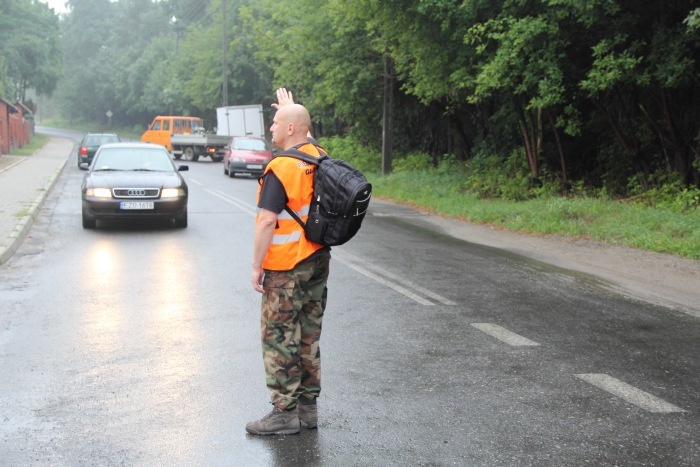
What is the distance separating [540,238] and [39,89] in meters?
75.0

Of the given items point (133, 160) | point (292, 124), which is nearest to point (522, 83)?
point (133, 160)

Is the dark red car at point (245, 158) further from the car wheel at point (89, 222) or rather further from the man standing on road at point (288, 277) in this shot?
the man standing on road at point (288, 277)

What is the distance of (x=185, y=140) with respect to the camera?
1763 inches

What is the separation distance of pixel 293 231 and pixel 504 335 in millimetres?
3002

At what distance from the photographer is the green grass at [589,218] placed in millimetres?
12609

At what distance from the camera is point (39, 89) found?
79.5 meters

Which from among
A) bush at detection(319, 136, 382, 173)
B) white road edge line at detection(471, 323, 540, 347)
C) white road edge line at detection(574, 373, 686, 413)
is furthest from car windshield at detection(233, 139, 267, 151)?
white road edge line at detection(574, 373, 686, 413)

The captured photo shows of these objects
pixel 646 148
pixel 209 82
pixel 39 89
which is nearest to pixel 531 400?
pixel 646 148

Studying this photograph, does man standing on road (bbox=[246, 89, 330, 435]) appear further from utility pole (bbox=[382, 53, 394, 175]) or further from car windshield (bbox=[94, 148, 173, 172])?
utility pole (bbox=[382, 53, 394, 175])

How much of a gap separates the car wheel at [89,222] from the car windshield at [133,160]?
3.69ft

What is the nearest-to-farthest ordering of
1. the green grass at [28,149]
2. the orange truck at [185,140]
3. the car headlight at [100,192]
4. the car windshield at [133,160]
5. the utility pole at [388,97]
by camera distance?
the car headlight at [100,192], the car windshield at [133,160], the utility pole at [388,97], the orange truck at [185,140], the green grass at [28,149]

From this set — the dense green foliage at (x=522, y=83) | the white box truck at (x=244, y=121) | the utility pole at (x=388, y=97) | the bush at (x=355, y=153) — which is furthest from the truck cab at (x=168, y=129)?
the utility pole at (x=388, y=97)

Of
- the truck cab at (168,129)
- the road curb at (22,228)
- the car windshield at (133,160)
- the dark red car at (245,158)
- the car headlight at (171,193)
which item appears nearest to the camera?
the road curb at (22,228)

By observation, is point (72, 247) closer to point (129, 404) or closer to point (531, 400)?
point (129, 404)
